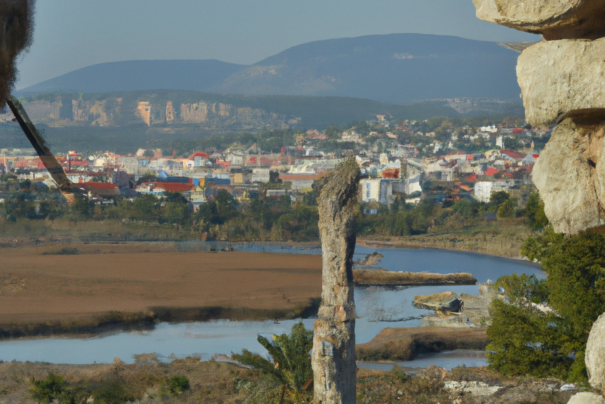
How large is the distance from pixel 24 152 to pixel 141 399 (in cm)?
3116

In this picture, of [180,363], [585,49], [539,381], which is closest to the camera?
[585,49]

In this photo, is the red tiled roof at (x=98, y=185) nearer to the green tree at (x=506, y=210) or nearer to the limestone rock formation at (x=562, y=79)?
the green tree at (x=506, y=210)

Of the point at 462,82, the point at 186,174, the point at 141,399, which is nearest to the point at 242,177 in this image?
the point at 186,174

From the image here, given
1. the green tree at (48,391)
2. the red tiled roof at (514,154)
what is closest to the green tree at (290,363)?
the green tree at (48,391)

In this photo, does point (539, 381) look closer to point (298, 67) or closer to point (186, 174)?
point (186, 174)

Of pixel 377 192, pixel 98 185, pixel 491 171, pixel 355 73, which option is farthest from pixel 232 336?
pixel 355 73

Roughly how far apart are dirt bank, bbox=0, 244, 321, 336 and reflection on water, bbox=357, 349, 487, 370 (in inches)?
255

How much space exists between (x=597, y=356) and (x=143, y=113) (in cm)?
5562

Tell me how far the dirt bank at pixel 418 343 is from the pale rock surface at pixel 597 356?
1565 cm

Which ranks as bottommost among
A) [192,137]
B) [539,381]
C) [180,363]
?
[180,363]

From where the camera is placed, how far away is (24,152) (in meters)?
38.4

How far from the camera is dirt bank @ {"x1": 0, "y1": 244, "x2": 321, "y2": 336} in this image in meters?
23.8

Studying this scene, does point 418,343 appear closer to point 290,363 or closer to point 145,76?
point 290,363

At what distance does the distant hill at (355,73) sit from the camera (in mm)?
93688
